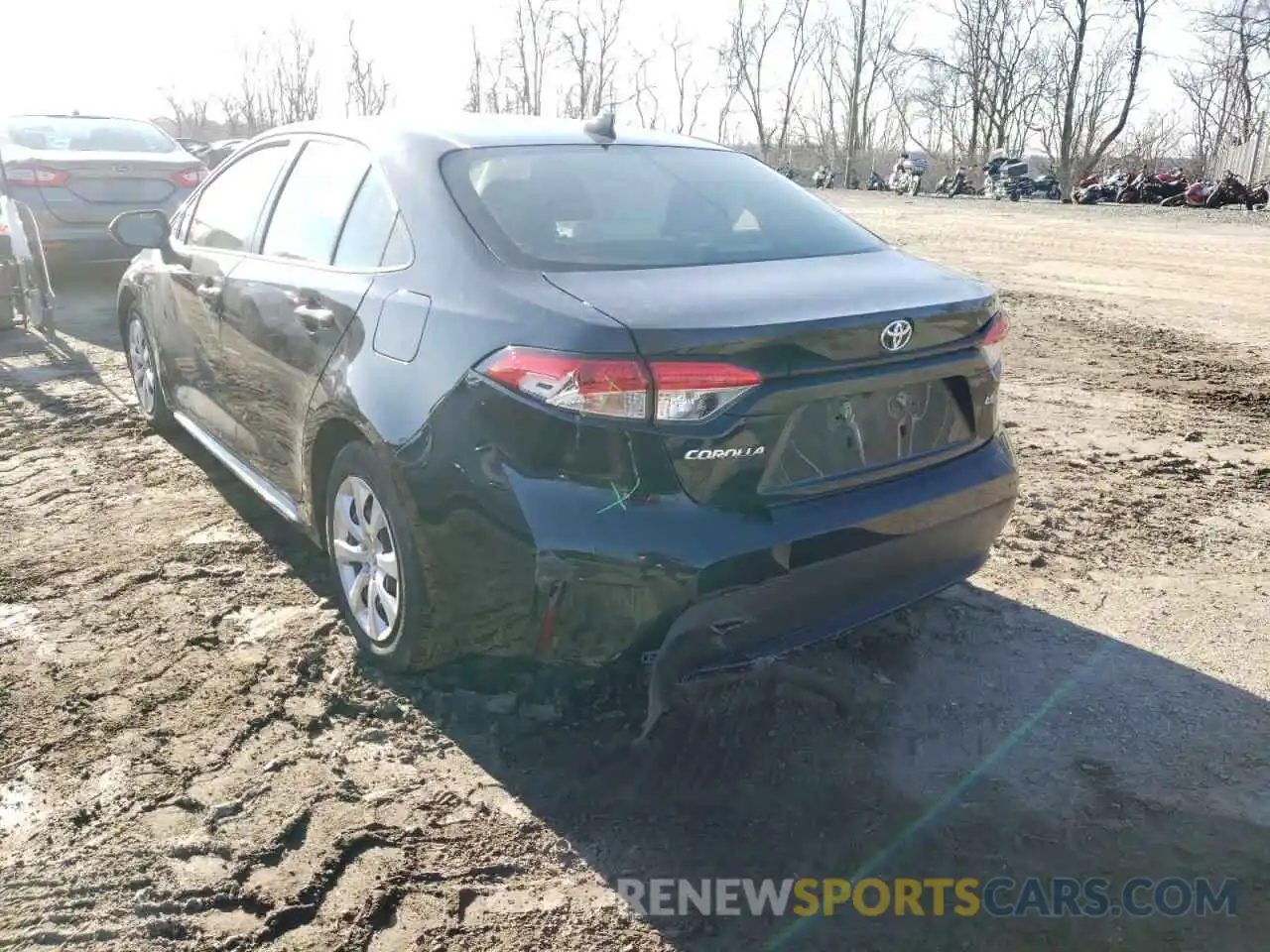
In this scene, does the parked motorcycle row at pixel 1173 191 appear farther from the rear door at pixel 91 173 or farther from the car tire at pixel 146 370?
the car tire at pixel 146 370

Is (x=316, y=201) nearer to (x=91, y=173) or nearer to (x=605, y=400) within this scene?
(x=605, y=400)

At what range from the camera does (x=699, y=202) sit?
327cm

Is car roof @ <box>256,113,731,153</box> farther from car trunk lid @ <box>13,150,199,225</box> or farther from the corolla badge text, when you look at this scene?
car trunk lid @ <box>13,150,199,225</box>

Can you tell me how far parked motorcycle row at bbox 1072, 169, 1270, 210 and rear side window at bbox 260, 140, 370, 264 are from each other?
2659 centimetres

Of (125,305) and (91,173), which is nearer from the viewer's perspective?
(125,305)

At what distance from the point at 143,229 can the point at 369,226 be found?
7.24 ft

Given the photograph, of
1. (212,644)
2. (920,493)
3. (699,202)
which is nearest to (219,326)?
(212,644)

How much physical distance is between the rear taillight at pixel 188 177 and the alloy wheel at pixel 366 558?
7744mm

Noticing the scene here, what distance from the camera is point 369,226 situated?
124 inches

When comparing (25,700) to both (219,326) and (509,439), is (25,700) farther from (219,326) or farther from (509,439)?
(509,439)

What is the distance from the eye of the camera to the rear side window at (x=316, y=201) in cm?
334

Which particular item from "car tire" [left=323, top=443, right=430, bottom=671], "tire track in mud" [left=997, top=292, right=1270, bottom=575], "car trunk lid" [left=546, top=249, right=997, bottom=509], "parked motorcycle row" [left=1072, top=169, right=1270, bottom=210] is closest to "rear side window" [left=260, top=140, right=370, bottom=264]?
"car tire" [left=323, top=443, right=430, bottom=671]

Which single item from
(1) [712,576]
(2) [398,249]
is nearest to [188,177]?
(2) [398,249]

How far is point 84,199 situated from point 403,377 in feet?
26.9
